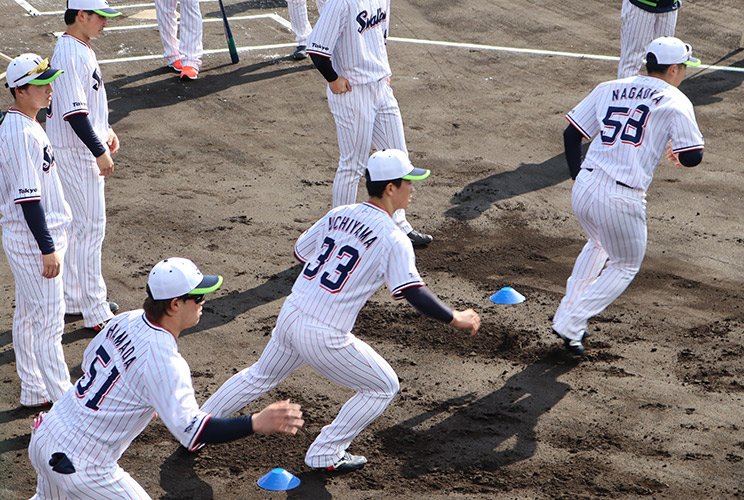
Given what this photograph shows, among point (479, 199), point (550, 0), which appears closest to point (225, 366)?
point (479, 199)

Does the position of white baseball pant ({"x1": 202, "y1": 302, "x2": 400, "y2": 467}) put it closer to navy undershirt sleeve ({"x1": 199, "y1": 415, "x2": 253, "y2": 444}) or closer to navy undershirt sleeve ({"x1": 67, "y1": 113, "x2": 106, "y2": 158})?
navy undershirt sleeve ({"x1": 199, "y1": 415, "x2": 253, "y2": 444})

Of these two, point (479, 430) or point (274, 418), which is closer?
point (274, 418)

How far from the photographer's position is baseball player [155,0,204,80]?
13.4 meters

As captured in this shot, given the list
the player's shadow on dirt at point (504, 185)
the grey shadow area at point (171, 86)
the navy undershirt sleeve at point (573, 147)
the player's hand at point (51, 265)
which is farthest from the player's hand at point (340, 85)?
the grey shadow area at point (171, 86)

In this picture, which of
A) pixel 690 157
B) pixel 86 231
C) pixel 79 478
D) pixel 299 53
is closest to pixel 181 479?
pixel 79 478

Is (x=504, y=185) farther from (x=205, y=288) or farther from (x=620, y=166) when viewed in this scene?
(x=205, y=288)

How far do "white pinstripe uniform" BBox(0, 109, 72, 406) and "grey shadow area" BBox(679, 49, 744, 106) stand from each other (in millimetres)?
8445

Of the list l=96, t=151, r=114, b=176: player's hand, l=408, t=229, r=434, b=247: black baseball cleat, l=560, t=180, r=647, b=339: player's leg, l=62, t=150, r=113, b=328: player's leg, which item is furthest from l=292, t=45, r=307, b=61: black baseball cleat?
l=560, t=180, r=647, b=339: player's leg

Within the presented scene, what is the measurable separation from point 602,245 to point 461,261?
192 cm

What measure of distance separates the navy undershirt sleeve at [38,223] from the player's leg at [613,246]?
368cm

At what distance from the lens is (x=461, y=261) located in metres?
9.39

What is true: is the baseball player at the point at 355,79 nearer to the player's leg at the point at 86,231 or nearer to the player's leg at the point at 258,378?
the player's leg at the point at 86,231

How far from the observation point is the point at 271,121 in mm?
12414

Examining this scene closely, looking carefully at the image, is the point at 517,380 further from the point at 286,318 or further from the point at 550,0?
the point at 550,0
